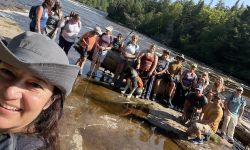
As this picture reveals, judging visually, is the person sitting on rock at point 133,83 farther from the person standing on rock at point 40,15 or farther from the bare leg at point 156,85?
the person standing on rock at point 40,15

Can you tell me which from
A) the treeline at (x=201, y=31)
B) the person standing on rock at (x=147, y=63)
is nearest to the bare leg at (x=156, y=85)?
the person standing on rock at (x=147, y=63)

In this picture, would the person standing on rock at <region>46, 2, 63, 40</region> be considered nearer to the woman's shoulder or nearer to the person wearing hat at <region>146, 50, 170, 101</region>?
the person wearing hat at <region>146, 50, 170, 101</region>

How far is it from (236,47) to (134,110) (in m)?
53.0

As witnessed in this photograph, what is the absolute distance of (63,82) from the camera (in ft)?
5.02

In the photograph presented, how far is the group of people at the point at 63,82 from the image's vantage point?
1428 millimetres

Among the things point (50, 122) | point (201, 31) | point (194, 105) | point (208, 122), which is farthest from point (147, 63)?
point (201, 31)

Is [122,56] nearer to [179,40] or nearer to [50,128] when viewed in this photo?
[50,128]

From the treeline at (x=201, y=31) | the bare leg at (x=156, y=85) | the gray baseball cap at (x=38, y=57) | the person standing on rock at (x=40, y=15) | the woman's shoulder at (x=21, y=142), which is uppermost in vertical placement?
the gray baseball cap at (x=38, y=57)

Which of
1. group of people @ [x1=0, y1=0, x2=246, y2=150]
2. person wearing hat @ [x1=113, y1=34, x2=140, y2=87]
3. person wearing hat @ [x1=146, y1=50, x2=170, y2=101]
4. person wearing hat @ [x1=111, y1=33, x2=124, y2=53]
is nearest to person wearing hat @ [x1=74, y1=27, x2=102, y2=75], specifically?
group of people @ [x1=0, y1=0, x2=246, y2=150]

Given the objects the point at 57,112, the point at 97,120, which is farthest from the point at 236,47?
the point at 57,112

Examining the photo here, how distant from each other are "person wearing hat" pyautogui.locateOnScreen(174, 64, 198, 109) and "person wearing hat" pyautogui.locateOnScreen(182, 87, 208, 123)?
0.75 m

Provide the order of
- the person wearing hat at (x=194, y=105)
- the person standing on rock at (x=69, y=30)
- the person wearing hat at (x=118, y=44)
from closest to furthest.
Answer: the person wearing hat at (x=194, y=105), the person standing on rock at (x=69, y=30), the person wearing hat at (x=118, y=44)

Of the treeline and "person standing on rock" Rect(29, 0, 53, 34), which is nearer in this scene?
"person standing on rock" Rect(29, 0, 53, 34)

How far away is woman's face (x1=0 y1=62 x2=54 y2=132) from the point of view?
1.42m
